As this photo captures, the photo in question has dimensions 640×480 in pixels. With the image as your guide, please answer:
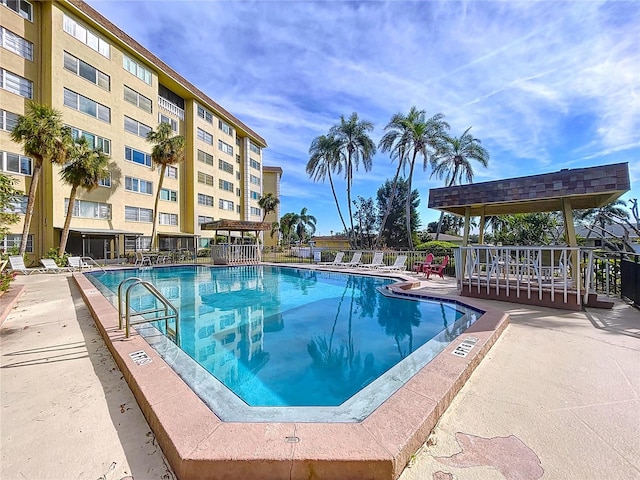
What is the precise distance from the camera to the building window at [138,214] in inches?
939

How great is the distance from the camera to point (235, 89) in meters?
17.2

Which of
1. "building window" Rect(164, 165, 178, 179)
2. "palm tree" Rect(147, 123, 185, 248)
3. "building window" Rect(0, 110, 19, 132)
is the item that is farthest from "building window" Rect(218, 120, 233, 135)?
"building window" Rect(0, 110, 19, 132)

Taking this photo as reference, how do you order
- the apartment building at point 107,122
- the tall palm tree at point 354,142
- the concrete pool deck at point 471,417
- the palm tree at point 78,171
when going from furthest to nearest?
the tall palm tree at point 354,142, the apartment building at point 107,122, the palm tree at point 78,171, the concrete pool deck at point 471,417

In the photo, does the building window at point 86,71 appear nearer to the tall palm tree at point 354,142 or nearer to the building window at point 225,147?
the building window at point 225,147

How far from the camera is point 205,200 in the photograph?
31844 millimetres

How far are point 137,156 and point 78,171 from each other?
748 cm

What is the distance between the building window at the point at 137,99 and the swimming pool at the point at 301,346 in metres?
20.7

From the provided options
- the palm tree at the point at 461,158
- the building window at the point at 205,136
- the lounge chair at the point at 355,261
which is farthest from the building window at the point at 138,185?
A: the palm tree at the point at 461,158

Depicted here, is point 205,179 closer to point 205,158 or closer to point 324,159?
point 205,158

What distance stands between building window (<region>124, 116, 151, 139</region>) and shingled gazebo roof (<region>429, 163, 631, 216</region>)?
2458 cm

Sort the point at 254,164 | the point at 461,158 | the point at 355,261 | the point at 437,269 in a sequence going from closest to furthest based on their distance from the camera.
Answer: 1. the point at 437,269
2. the point at 355,261
3. the point at 461,158
4. the point at 254,164

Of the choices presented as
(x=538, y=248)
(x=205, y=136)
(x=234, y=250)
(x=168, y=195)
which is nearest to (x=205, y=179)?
(x=205, y=136)

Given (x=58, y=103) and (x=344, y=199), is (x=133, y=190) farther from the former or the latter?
(x=344, y=199)

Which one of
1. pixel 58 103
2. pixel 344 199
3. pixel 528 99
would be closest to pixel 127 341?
pixel 528 99
